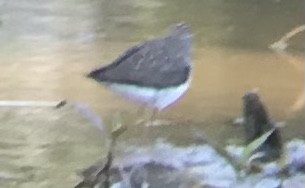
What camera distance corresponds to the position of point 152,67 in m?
0.80

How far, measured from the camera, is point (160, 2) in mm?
1387

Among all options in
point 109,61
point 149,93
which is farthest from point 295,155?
point 109,61

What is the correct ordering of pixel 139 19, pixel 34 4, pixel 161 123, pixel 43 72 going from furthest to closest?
1. pixel 34 4
2. pixel 139 19
3. pixel 43 72
4. pixel 161 123

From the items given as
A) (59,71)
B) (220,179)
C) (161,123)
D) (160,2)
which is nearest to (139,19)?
(160,2)

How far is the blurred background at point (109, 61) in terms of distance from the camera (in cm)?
91

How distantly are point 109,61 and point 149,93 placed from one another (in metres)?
0.30

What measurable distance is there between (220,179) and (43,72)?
12.9 inches

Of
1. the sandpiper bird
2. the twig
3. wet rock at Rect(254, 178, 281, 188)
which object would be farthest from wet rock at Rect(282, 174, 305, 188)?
the twig

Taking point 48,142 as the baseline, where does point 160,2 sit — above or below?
below

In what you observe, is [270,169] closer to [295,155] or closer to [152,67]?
[295,155]

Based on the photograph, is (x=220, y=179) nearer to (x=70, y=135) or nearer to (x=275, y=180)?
(x=275, y=180)

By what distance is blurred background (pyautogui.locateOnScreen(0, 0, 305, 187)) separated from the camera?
2.98 feet

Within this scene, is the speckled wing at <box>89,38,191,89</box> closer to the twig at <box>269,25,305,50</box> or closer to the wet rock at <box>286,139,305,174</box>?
the wet rock at <box>286,139,305,174</box>

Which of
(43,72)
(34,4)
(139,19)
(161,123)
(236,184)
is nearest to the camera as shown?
(236,184)
